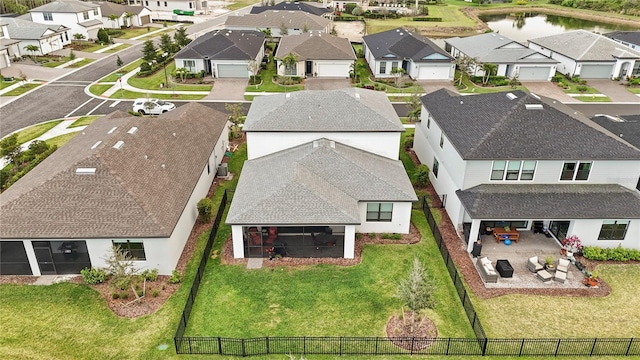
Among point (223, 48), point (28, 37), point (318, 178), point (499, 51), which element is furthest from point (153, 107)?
point (499, 51)

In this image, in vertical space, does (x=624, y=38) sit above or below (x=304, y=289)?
above

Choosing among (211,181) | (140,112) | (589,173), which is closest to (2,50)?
(140,112)

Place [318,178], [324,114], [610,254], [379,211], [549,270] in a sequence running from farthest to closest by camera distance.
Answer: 1. [324,114]
2. [379,211]
3. [318,178]
4. [610,254]
5. [549,270]

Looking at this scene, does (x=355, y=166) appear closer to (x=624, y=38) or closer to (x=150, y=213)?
(x=150, y=213)

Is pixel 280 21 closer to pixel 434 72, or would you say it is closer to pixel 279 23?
pixel 279 23

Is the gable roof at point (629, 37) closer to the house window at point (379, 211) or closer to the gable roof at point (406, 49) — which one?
the gable roof at point (406, 49)

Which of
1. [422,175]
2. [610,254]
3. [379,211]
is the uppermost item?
[379,211]

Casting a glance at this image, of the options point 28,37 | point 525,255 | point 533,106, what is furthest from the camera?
point 28,37
